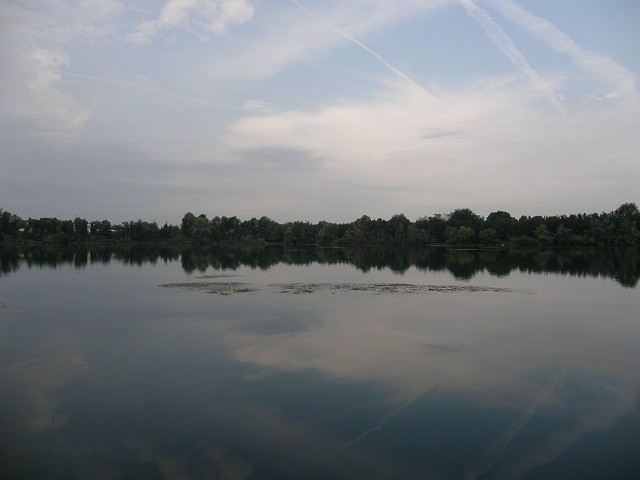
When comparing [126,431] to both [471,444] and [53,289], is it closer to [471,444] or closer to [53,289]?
[471,444]

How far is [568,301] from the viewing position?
19.0 m

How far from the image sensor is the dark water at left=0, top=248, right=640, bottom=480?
5801 millimetres

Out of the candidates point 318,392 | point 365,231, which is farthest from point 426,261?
point 365,231

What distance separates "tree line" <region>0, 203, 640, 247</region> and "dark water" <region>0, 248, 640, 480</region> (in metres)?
68.4

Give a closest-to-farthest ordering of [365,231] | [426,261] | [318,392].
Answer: [318,392] < [426,261] < [365,231]

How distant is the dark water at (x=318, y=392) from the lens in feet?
19.0

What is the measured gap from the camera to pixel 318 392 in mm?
8070

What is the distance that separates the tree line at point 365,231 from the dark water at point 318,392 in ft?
225

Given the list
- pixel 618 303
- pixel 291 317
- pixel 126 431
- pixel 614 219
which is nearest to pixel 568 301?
pixel 618 303

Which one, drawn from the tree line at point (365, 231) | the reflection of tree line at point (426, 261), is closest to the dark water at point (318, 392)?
the reflection of tree line at point (426, 261)

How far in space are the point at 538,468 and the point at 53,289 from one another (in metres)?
22.6

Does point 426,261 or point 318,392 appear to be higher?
point 426,261

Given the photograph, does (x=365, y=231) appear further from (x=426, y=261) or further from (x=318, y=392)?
(x=318, y=392)

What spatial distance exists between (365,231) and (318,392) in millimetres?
91379
